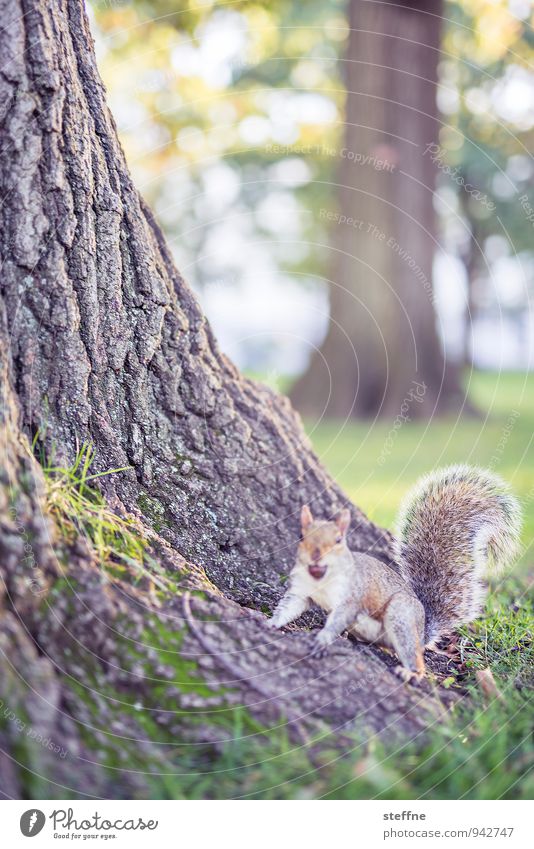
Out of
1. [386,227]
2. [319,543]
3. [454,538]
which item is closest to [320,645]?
[319,543]

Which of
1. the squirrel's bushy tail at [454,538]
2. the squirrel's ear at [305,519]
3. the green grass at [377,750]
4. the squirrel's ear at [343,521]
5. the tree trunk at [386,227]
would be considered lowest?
the green grass at [377,750]

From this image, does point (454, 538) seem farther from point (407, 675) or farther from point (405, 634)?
point (407, 675)

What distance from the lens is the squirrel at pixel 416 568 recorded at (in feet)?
6.51

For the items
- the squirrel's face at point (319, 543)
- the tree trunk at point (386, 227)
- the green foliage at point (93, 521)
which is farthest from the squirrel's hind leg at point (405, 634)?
the tree trunk at point (386, 227)

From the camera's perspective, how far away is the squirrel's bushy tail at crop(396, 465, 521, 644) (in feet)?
7.71

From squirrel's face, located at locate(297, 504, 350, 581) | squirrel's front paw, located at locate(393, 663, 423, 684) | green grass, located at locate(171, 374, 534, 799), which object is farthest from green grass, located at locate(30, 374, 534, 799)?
squirrel's face, located at locate(297, 504, 350, 581)

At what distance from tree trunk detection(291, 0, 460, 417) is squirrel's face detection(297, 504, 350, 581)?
5.93m

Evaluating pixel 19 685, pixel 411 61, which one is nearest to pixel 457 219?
pixel 411 61

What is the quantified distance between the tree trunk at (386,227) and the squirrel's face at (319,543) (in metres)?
5.93

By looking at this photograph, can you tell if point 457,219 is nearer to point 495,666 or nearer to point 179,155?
point 179,155

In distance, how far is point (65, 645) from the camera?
1654 mm

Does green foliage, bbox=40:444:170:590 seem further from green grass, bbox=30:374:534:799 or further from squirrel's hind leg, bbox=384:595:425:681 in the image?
squirrel's hind leg, bbox=384:595:425:681

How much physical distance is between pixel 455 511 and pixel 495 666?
475mm

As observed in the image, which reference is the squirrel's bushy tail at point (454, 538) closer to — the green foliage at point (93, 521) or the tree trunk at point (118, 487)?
the tree trunk at point (118, 487)
